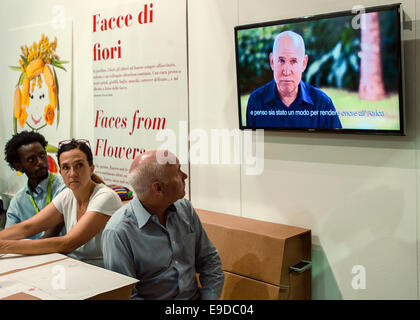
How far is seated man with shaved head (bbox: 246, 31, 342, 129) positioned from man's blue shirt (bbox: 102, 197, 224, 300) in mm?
869

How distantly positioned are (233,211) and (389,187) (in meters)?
1.13

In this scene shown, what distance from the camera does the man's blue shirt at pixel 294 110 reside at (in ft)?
8.96

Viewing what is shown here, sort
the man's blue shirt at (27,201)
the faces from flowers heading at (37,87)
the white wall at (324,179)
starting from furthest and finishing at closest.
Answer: the faces from flowers heading at (37,87)
the man's blue shirt at (27,201)
the white wall at (324,179)

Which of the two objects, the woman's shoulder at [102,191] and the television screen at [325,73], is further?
the woman's shoulder at [102,191]

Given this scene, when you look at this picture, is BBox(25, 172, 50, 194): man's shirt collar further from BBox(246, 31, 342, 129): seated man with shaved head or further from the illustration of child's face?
the illustration of child's face

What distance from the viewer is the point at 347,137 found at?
9.01 ft

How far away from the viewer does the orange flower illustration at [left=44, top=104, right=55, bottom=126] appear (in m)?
4.98

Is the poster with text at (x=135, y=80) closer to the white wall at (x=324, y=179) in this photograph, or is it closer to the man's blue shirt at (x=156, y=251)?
the white wall at (x=324, y=179)

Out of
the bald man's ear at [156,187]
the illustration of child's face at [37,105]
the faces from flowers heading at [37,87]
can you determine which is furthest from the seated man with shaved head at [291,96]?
the illustration of child's face at [37,105]

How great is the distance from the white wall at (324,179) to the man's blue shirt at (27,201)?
3.31 ft

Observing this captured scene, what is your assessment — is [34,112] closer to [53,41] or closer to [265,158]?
[53,41]

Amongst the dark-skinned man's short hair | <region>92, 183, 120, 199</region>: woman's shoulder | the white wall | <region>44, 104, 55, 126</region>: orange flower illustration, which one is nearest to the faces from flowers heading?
<region>44, 104, 55, 126</region>: orange flower illustration
